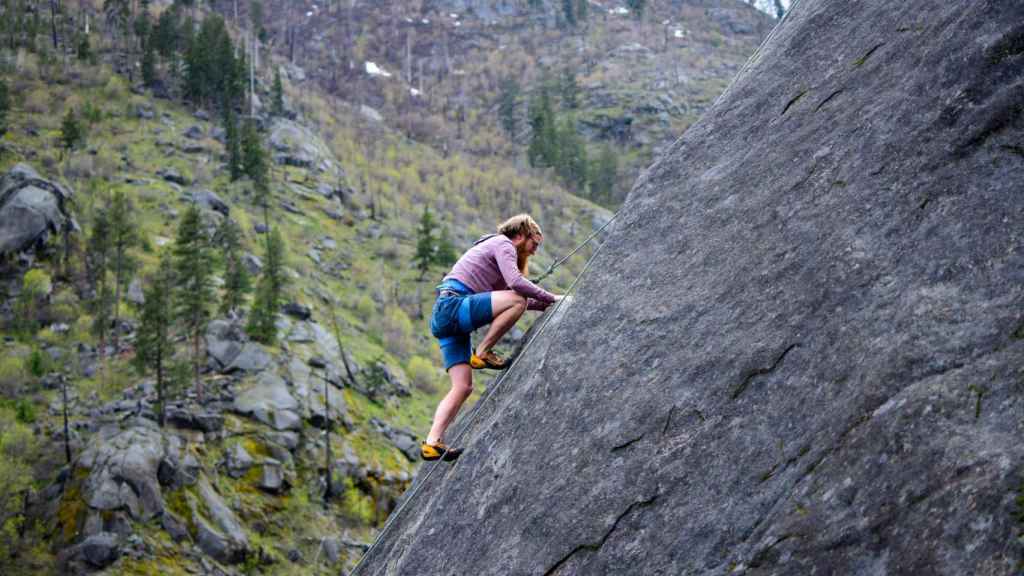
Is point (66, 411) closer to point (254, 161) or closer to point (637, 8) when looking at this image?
point (254, 161)

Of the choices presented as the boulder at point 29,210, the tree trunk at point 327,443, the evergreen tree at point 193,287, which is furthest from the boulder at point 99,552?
the boulder at point 29,210

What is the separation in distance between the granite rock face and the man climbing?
1.19ft

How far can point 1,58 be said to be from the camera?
2616 inches

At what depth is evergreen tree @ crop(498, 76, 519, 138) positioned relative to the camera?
102562 mm

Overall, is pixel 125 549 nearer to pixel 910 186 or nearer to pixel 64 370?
pixel 64 370

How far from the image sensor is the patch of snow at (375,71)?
362 ft

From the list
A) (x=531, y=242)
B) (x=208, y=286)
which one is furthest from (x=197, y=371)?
(x=531, y=242)

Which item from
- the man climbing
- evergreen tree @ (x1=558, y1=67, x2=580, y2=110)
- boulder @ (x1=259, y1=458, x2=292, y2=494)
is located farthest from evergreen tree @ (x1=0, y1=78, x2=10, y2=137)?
evergreen tree @ (x1=558, y1=67, x2=580, y2=110)

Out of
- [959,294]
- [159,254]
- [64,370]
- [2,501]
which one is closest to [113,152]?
[159,254]

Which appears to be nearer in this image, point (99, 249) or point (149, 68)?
point (99, 249)

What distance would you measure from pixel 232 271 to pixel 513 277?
37.8m

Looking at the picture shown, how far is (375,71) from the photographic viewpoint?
11125 cm

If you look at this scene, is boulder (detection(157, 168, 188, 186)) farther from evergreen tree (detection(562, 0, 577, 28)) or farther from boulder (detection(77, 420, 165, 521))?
evergreen tree (detection(562, 0, 577, 28))

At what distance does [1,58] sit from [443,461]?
246 feet
